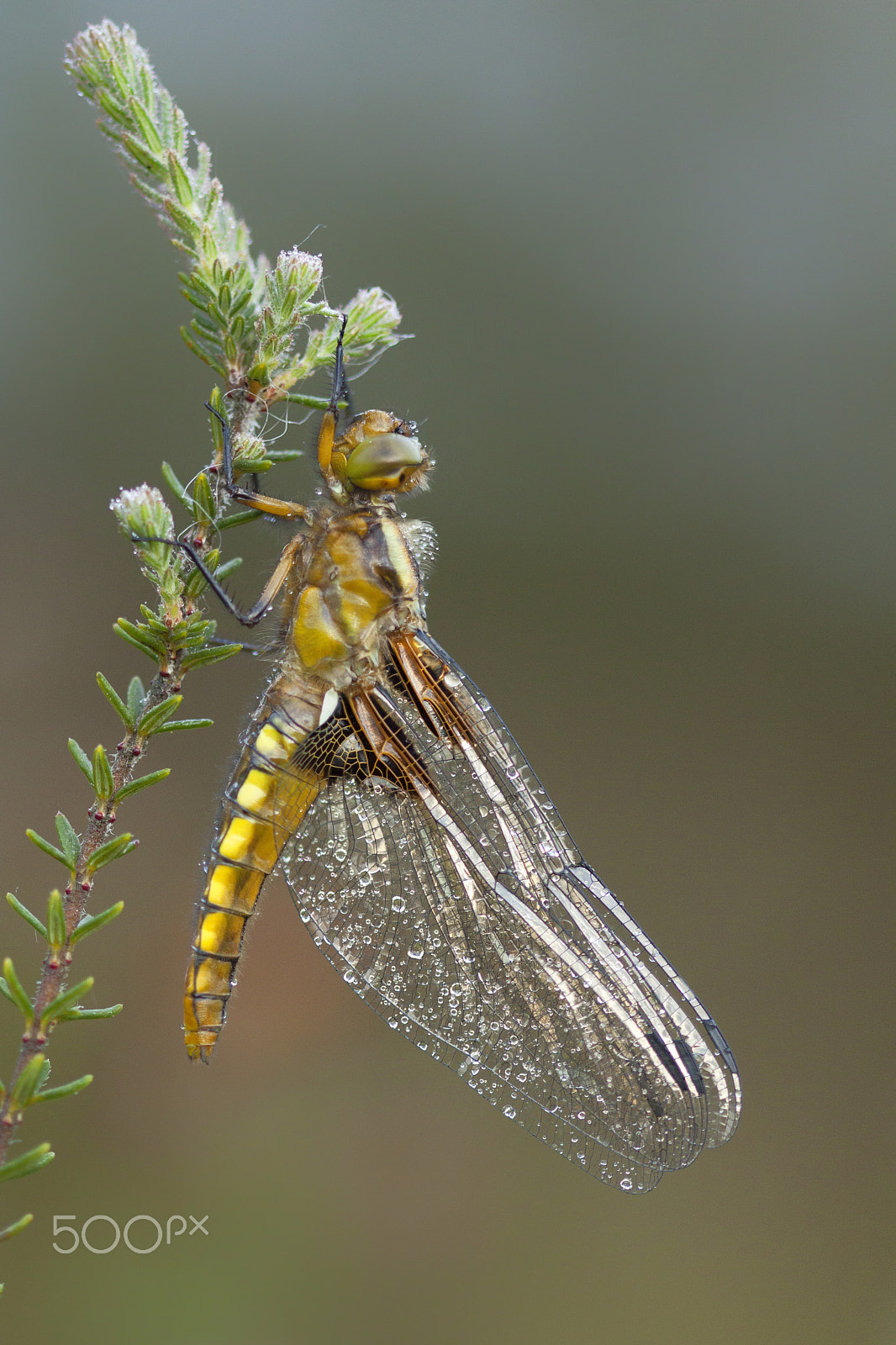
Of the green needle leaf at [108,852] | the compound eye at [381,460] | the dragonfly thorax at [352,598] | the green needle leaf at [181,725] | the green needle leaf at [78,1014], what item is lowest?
the green needle leaf at [78,1014]

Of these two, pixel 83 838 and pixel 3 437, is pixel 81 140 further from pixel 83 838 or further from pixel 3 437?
pixel 83 838

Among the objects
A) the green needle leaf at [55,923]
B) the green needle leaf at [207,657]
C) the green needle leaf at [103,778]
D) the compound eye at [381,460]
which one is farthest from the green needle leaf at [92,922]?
the compound eye at [381,460]

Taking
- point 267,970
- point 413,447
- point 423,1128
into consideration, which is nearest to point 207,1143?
point 267,970

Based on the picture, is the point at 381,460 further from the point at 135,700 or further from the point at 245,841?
the point at 135,700

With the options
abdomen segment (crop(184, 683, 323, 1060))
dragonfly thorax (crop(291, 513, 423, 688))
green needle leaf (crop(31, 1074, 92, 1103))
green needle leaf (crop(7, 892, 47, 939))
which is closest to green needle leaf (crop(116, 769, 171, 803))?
green needle leaf (crop(7, 892, 47, 939))

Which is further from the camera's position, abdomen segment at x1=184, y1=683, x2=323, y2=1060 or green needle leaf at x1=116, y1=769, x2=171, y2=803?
abdomen segment at x1=184, y1=683, x2=323, y2=1060

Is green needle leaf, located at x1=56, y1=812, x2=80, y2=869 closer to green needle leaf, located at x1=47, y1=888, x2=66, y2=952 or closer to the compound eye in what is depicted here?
green needle leaf, located at x1=47, y1=888, x2=66, y2=952

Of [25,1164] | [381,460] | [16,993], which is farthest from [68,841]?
[381,460]

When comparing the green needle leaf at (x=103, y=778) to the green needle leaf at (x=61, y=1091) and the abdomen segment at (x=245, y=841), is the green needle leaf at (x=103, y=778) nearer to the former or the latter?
the green needle leaf at (x=61, y=1091)

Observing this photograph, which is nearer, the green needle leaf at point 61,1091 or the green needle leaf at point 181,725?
the green needle leaf at point 61,1091
